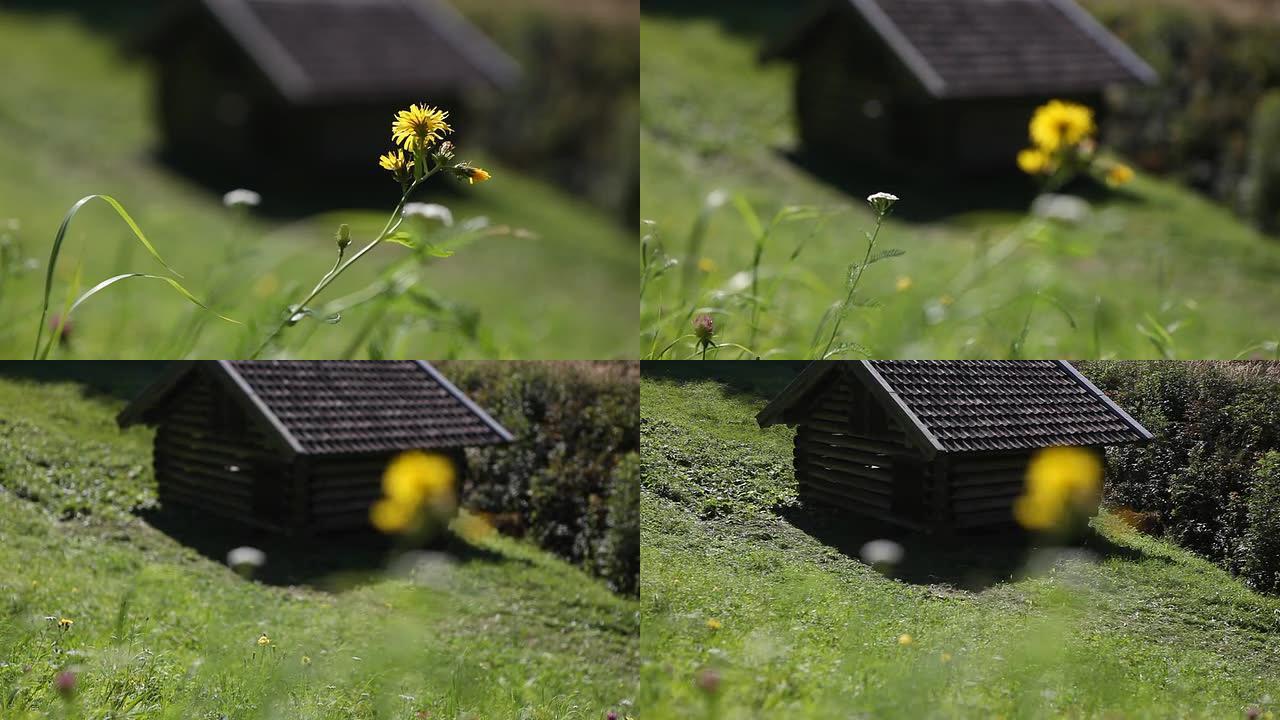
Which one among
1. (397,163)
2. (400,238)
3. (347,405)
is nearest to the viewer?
(397,163)

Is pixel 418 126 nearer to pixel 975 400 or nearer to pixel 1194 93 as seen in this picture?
pixel 975 400

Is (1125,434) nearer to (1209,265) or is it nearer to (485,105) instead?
(1209,265)

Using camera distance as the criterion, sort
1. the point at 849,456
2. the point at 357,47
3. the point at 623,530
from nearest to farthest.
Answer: the point at 849,456 < the point at 623,530 < the point at 357,47

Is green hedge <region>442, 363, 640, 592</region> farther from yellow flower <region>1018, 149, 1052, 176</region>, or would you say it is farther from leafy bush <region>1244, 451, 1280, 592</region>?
leafy bush <region>1244, 451, 1280, 592</region>

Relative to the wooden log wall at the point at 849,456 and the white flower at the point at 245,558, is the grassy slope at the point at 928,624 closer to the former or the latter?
the wooden log wall at the point at 849,456

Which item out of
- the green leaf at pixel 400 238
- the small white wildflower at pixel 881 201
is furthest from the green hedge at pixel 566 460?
the green leaf at pixel 400 238

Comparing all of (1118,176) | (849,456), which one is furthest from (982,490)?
(1118,176)

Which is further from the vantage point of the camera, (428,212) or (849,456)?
(849,456)

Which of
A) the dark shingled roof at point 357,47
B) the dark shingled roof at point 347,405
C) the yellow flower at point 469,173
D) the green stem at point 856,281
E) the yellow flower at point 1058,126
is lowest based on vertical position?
the dark shingled roof at point 347,405
